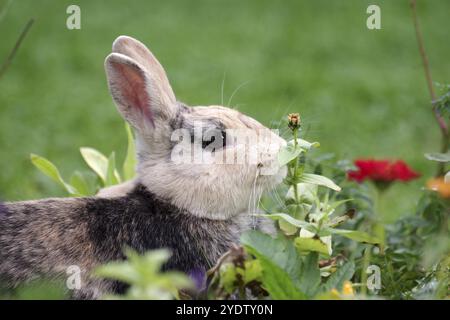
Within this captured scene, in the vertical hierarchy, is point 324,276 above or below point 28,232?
below

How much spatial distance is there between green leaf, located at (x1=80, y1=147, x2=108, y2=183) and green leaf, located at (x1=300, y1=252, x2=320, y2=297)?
2165 millimetres

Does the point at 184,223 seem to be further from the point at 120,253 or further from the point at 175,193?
the point at 120,253

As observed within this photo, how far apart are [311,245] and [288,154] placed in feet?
1.42

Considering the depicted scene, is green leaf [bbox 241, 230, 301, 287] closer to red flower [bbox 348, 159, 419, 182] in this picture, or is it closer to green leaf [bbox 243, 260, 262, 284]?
green leaf [bbox 243, 260, 262, 284]

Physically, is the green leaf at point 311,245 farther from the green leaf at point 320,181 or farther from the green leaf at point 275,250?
the green leaf at point 320,181

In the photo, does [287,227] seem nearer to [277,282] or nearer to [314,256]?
[314,256]

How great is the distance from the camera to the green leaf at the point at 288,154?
346 cm

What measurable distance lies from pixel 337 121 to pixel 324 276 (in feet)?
15.1

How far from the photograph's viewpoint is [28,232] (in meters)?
3.51

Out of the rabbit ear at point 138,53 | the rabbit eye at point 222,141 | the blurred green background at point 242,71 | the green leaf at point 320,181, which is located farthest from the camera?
the blurred green background at point 242,71

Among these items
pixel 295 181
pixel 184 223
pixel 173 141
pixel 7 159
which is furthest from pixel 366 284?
pixel 7 159

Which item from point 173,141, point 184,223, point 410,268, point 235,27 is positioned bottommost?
point 410,268

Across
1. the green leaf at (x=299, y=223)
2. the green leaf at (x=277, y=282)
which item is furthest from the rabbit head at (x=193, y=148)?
the green leaf at (x=277, y=282)

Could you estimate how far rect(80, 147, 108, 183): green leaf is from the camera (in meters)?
5.12
